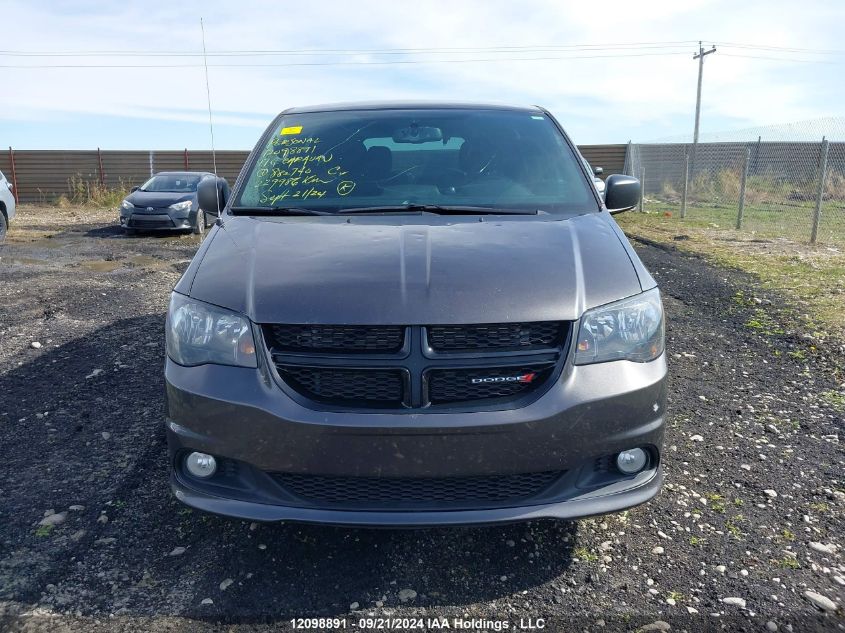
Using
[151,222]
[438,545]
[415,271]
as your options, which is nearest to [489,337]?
[415,271]

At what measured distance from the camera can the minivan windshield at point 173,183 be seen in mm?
14922

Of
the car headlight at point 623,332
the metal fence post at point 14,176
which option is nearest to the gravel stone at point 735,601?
the car headlight at point 623,332

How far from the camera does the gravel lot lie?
236cm

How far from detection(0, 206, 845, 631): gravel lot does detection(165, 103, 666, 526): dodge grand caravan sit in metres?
0.34

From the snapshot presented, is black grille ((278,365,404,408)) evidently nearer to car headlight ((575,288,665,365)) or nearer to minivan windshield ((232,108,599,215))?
car headlight ((575,288,665,365))

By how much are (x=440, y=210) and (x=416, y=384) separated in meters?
1.17

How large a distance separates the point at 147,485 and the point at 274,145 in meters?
1.88

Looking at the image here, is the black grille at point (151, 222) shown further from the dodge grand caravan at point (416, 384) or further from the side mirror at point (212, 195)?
the dodge grand caravan at point (416, 384)

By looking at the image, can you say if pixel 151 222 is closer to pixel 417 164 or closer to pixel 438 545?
pixel 417 164

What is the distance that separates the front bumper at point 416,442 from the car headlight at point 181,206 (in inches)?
480

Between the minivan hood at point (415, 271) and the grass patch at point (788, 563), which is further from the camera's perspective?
the grass patch at point (788, 563)

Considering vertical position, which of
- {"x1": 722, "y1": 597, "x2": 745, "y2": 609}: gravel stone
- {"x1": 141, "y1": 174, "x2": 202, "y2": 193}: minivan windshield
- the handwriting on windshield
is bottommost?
{"x1": 722, "y1": 597, "x2": 745, "y2": 609}: gravel stone

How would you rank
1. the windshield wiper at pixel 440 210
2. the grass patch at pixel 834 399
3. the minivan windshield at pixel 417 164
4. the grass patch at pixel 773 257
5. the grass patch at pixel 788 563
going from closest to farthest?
1. the grass patch at pixel 788 563
2. the windshield wiper at pixel 440 210
3. the minivan windshield at pixel 417 164
4. the grass patch at pixel 834 399
5. the grass patch at pixel 773 257

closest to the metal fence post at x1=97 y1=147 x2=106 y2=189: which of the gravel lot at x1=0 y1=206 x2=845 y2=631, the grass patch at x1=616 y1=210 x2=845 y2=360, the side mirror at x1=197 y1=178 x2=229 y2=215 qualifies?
the grass patch at x1=616 y1=210 x2=845 y2=360
